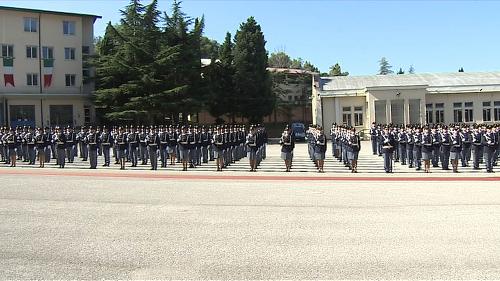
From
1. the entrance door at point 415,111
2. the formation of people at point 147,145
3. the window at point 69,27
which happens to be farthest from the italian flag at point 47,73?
the entrance door at point 415,111

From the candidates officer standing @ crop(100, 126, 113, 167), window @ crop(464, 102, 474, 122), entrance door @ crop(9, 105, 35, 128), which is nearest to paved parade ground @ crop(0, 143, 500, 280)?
officer standing @ crop(100, 126, 113, 167)

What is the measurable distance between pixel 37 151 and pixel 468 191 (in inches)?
801

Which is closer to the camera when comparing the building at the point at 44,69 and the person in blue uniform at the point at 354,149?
the person in blue uniform at the point at 354,149

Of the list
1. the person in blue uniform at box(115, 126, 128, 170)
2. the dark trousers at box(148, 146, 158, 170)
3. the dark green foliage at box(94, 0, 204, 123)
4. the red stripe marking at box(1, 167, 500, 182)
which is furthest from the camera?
the dark green foliage at box(94, 0, 204, 123)

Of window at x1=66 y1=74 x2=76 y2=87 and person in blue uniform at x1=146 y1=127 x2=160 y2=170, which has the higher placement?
window at x1=66 y1=74 x2=76 y2=87

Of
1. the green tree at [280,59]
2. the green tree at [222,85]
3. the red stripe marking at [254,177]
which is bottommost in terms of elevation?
the red stripe marking at [254,177]

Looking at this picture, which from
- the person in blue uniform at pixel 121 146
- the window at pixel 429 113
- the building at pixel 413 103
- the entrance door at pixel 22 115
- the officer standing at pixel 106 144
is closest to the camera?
the person in blue uniform at pixel 121 146

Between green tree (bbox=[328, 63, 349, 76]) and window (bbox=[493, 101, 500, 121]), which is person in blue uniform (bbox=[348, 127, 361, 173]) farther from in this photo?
green tree (bbox=[328, 63, 349, 76])

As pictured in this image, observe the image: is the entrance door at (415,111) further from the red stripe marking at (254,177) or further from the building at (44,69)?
the building at (44,69)

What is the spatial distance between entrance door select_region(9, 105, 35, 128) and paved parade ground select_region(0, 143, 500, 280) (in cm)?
3869

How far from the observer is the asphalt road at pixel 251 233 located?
20.8 ft

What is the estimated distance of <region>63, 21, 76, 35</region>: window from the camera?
5419 cm

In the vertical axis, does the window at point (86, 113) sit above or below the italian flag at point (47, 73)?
below

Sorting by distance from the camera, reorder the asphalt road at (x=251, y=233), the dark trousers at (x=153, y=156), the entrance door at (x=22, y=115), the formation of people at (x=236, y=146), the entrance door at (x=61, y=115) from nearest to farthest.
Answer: the asphalt road at (x=251, y=233), the formation of people at (x=236, y=146), the dark trousers at (x=153, y=156), the entrance door at (x=22, y=115), the entrance door at (x=61, y=115)
